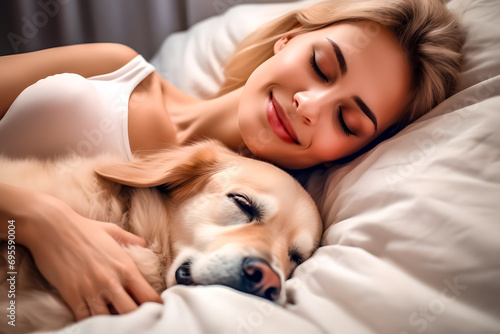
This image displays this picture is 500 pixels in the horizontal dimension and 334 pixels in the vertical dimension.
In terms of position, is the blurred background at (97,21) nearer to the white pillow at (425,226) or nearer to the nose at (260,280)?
the white pillow at (425,226)

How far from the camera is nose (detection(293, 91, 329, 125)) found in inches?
44.9

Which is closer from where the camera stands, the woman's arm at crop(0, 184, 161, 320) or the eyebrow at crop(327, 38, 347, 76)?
the woman's arm at crop(0, 184, 161, 320)

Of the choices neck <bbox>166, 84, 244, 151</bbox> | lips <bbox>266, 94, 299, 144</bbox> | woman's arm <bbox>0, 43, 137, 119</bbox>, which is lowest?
neck <bbox>166, 84, 244, 151</bbox>

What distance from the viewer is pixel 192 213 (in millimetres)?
1106

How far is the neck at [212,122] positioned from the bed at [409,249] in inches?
22.7

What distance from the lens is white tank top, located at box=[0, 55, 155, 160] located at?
4.22ft

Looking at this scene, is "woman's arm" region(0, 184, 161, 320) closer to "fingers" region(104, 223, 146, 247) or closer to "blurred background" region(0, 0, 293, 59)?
"fingers" region(104, 223, 146, 247)

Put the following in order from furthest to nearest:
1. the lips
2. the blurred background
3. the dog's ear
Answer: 1. the blurred background
2. the lips
3. the dog's ear

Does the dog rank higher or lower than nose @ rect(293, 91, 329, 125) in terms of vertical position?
lower

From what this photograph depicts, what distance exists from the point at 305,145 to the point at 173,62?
1485 mm

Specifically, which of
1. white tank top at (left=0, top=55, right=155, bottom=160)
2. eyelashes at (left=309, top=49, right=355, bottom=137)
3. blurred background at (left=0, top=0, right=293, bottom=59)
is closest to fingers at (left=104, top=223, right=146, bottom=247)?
white tank top at (left=0, top=55, right=155, bottom=160)

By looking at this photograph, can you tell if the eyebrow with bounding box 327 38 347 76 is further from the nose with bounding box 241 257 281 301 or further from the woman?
the nose with bounding box 241 257 281 301

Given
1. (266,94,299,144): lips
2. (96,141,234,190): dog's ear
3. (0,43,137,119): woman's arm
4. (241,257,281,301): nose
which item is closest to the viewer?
(241,257,281,301): nose

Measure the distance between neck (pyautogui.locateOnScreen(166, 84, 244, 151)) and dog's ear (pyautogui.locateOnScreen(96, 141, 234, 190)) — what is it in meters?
0.27
